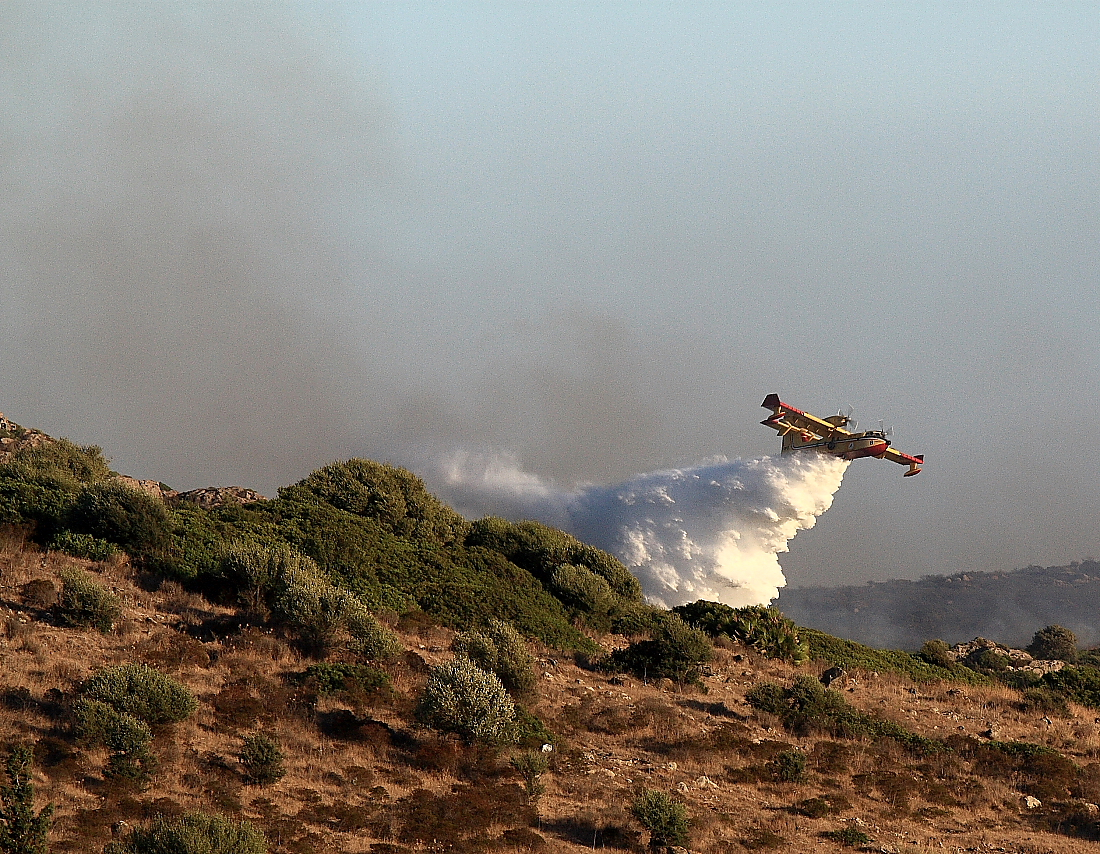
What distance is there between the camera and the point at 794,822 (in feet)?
76.2

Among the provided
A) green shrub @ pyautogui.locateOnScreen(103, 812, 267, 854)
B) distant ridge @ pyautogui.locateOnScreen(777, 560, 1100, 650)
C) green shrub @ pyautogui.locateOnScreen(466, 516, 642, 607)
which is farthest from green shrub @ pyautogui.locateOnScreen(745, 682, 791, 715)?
distant ridge @ pyautogui.locateOnScreen(777, 560, 1100, 650)

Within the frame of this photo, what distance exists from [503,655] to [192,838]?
1269 centimetres

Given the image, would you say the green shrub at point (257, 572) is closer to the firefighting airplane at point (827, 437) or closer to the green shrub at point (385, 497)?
the green shrub at point (385, 497)

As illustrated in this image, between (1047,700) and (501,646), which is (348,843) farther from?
(1047,700)

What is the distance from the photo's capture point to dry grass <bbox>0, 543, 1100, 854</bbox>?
20219mm

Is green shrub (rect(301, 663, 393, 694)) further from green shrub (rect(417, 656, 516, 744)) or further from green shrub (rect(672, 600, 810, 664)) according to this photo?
green shrub (rect(672, 600, 810, 664))

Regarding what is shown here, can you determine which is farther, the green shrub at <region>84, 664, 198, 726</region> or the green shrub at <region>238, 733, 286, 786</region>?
the green shrub at <region>84, 664, 198, 726</region>

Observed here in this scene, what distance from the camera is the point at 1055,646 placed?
219 ft

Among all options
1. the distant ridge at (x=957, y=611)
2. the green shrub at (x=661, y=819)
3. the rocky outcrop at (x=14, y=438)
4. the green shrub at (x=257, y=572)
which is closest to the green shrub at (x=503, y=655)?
the green shrub at (x=257, y=572)

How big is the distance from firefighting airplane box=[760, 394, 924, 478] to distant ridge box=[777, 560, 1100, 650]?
288 ft

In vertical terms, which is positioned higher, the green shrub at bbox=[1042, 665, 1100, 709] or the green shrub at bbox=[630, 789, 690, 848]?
the green shrub at bbox=[1042, 665, 1100, 709]

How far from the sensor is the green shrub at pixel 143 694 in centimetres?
2183

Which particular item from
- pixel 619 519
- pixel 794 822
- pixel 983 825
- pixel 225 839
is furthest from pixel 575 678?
pixel 619 519

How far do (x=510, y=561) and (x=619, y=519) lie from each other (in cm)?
1514
